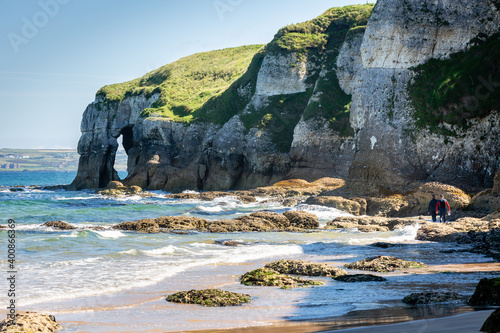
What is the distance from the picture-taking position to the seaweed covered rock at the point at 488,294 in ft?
22.2

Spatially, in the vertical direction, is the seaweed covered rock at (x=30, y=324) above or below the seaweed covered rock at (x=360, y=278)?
above

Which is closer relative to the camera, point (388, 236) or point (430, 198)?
point (388, 236)

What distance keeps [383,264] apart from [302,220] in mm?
11188

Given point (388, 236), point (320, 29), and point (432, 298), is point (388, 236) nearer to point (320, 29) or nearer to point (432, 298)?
point (432, 298)

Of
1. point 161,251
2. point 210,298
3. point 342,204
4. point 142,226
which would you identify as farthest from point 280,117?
point 210,298

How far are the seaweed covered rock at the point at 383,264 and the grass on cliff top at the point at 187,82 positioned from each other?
50.5 m

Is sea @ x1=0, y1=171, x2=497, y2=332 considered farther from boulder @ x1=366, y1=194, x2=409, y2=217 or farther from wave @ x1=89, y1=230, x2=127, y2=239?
boulder @ x1=366, y1=194, x2=409, y2=217

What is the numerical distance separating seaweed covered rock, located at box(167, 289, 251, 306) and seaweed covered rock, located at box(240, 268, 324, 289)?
3.99 ft

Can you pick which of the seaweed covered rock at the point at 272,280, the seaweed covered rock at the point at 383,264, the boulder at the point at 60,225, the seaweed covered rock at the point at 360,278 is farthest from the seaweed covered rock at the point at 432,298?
the boulder at the point at 60,225

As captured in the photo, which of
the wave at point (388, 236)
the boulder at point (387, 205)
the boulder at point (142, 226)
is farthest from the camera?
the boulder at point (387, 205)

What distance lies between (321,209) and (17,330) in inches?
936

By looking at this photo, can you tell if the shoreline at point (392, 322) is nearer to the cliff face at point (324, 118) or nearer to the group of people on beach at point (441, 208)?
the group of people on beach at point (441, 208)

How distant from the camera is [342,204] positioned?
29.3m

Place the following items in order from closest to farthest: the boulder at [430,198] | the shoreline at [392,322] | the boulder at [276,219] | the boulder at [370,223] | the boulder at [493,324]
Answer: the boulder at [493,324] < the shoreline at [392,322] < the boulder at [370,223] < the boulder at [276,219] < the boulder at [430,198]
